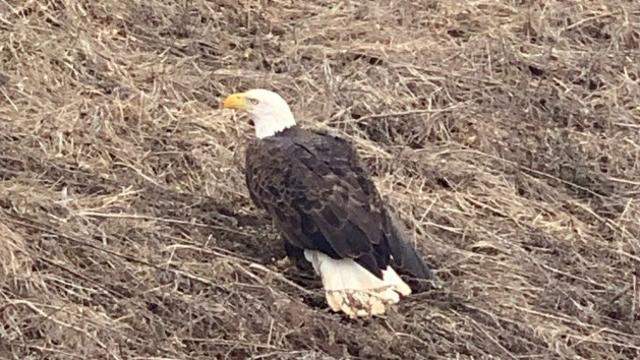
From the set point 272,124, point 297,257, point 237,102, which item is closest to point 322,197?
point 297,257

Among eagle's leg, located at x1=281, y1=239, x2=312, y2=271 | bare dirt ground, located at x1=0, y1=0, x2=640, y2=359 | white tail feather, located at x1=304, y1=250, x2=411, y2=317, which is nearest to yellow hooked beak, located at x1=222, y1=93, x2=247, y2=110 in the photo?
bare dirt ground, located at x1=0, y1=0, x2=640, y2=359

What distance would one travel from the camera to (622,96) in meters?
6.55

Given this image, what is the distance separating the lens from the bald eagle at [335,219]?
4855mm

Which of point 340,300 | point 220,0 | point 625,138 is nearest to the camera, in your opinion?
point 340,300

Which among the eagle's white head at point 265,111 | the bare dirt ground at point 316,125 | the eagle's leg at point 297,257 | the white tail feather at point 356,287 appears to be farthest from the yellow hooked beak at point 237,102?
the white tail feather at point 356,287

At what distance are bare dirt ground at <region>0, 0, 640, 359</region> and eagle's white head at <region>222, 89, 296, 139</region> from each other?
0.26m

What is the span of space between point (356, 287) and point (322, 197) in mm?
344

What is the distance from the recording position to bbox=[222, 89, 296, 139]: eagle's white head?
18.2 ft

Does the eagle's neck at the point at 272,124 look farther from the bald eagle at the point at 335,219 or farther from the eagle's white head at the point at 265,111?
the bald eagle at the point at 335,219

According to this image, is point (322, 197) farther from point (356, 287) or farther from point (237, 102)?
point (237, 102)

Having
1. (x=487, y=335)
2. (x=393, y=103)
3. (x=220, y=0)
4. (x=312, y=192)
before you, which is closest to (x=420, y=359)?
(x=487, y=335)

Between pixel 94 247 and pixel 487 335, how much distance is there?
4.36ft

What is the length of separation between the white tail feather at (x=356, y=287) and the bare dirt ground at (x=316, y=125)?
0.18 ft

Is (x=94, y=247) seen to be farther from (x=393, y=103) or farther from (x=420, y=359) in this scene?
(x=393, y=103)
